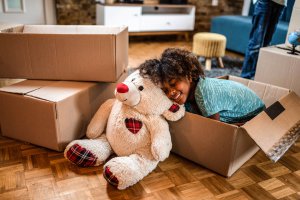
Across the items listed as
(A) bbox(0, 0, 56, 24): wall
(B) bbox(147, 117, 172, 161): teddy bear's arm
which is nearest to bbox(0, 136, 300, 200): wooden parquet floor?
(B) bbox(147, 117, 172, 161): teddy bear's arm

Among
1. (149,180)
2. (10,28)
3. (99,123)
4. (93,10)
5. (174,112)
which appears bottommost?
(149,180)

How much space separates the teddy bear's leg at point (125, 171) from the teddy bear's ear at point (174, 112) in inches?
7.9

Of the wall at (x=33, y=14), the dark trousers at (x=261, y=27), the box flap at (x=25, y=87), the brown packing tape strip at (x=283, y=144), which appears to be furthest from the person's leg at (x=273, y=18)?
the wall at (x=33, y=14)

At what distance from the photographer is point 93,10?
3662mm

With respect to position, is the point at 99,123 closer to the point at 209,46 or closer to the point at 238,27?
the point at 209,46

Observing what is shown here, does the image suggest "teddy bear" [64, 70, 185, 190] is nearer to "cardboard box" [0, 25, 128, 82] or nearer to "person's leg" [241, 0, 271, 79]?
"cardboard box" [0, 25, 128, 82]

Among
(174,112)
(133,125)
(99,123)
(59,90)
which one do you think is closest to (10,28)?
(59,90)

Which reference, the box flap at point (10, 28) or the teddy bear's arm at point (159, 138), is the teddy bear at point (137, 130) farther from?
the box flap at point (10, 28)

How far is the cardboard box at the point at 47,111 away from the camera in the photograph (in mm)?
1269

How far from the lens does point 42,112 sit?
1.27 meters

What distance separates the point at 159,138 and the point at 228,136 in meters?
0.26

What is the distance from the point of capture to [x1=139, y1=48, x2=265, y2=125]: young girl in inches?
47.0

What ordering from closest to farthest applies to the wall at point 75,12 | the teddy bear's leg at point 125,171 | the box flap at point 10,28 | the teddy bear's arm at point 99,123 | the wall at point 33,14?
the teddy bear's leg at point 125,171 < the teddy bear's arm at point 99,123 < the box flap at point 10,28 < the wall at point 33,14 < the wall at point 75,12

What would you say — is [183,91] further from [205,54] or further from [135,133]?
[205,54]
